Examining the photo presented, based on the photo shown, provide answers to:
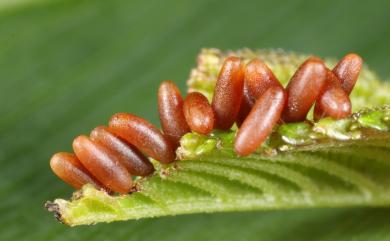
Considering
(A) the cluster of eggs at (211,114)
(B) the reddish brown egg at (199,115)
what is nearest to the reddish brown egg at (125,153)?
(A) the cluster of eggs at (211,114)

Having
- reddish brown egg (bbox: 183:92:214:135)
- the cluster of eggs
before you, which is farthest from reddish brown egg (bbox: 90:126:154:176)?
reddish brown egg (bbox: 183:92:214:135)

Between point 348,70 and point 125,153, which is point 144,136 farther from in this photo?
point 348,70

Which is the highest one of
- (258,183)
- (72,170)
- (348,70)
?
(72,170)

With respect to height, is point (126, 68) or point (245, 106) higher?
point (126, 68)

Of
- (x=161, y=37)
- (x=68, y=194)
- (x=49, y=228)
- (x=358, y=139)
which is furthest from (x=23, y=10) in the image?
(x=358, y=139)

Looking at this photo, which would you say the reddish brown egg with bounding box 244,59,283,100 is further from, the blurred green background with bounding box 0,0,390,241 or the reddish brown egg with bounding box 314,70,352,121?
the blurred green background with bounding box 0,0,390,241

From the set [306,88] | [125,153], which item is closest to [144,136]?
[125,153]

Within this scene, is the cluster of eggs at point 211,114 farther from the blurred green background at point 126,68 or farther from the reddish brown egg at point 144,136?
the blurred green background at point 126,68
